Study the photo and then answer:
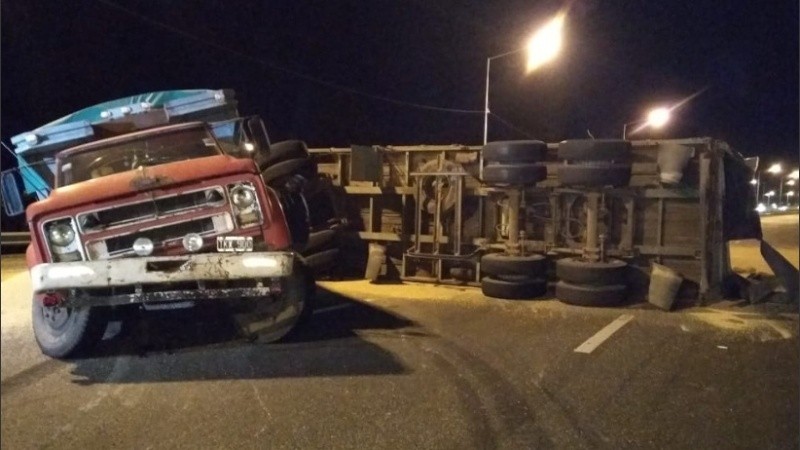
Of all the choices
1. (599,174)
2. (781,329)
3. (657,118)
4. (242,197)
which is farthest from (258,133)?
(657,118)

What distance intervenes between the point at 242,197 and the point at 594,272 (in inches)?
202

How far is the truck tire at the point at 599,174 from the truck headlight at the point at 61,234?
6569 millimetres

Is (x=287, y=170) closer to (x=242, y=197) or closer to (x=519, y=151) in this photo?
(x=519, y=151)

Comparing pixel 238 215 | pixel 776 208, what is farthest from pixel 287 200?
pixel 776 208

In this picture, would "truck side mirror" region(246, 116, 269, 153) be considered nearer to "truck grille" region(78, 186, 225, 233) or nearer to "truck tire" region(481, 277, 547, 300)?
"truck grille" region(78, 186, 225, 233)

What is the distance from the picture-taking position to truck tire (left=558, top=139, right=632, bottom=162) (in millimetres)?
10047

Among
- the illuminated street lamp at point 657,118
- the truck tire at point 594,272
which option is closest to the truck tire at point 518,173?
the truck tire at point 594,272

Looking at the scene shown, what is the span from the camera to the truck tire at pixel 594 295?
968 centimetres

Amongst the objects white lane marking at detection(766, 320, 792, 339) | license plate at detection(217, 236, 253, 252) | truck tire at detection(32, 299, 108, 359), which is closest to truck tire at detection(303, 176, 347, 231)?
license plate at detection(217, 236, 253, 252)

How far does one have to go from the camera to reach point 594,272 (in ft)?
32.0

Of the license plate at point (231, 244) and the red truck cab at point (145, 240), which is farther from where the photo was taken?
the license plate at point (231, 244)

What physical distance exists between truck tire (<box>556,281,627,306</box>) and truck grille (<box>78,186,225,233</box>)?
5.23 m

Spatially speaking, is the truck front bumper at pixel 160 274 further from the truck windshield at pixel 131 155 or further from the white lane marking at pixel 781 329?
the white lane marking at pixel 781 329

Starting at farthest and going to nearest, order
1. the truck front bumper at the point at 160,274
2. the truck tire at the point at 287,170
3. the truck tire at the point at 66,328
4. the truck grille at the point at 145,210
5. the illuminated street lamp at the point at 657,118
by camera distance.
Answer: the illuminated street lamp at the point at 657,118, the truck tire at the point at 287,170, the truck tire at the point at 66,328, the truck grille at the point at 145,210, the truck front bumper at the point at 160,274
